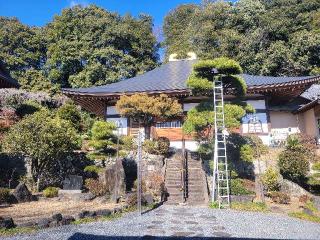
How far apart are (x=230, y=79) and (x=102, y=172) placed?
716cm

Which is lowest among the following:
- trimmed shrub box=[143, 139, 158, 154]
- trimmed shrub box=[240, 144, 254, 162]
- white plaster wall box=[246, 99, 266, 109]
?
trimmed shrub box=[240, 144, 254, 162]

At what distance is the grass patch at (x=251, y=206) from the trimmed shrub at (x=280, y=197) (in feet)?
3.21

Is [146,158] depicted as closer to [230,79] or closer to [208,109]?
[208,109]

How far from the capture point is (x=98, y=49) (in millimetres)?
36000

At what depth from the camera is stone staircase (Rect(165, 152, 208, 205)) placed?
13.2m

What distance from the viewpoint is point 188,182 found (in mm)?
14352

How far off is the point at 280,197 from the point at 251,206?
5.34 feet

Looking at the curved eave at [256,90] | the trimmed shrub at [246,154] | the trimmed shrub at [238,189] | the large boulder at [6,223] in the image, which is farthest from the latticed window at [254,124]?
the large boulder at [6,223]

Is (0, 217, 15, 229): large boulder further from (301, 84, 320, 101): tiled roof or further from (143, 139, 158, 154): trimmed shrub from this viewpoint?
(301, 84, 320, 101): tiled roof

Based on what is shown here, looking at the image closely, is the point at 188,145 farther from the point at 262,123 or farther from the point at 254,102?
the point at 254,102

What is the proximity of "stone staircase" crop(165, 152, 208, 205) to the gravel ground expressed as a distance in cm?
221

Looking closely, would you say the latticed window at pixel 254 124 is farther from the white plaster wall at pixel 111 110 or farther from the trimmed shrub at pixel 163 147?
the white plaster wall at pixel 111 110

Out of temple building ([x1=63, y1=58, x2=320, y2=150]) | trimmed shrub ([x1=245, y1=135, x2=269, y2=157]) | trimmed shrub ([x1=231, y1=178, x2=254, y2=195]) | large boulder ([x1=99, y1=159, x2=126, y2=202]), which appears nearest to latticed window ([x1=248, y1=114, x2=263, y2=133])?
temple building ([x1=63, y1=58, x2=320, y2=150])

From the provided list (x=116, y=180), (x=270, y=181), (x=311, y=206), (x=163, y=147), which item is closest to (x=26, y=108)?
(x=163, y=147)
